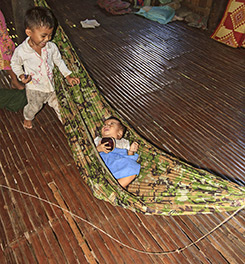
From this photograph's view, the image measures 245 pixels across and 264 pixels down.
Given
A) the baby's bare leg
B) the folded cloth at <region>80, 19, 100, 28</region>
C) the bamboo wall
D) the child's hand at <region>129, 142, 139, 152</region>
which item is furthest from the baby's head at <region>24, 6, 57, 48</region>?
the bamboo wall

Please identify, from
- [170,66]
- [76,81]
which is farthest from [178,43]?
[76,81]

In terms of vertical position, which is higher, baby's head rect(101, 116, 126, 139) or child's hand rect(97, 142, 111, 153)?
baby's head rect(101, 116, 126, 139)

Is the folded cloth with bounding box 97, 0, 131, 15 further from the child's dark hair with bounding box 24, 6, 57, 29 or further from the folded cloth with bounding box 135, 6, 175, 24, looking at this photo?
the child's dark hair with bounding box 24, 6, 57, 29

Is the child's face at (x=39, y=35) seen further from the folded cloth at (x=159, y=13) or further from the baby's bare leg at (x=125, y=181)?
the folded cloth at (x=159, y=13)

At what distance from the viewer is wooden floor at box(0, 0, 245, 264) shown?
1.49 m

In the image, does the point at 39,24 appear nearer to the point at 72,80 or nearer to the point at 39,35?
the point at 39,35

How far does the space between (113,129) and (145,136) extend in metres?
0.49

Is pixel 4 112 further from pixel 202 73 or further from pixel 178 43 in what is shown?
pixel 178 43

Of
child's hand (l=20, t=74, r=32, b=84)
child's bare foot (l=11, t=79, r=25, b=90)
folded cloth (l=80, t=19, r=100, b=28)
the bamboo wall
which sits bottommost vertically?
child's bare foot (l=11, t=79, r=25, b=90)

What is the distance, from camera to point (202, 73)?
304 centimetres

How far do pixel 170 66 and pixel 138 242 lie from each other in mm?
2215

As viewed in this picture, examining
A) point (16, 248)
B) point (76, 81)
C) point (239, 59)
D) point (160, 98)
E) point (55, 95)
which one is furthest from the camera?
point (239, 59)

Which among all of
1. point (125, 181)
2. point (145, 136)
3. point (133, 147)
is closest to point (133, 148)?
point (133, 147)

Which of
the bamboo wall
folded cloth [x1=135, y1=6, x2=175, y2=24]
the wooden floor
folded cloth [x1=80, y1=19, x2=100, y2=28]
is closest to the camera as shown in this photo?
the wooden floor
